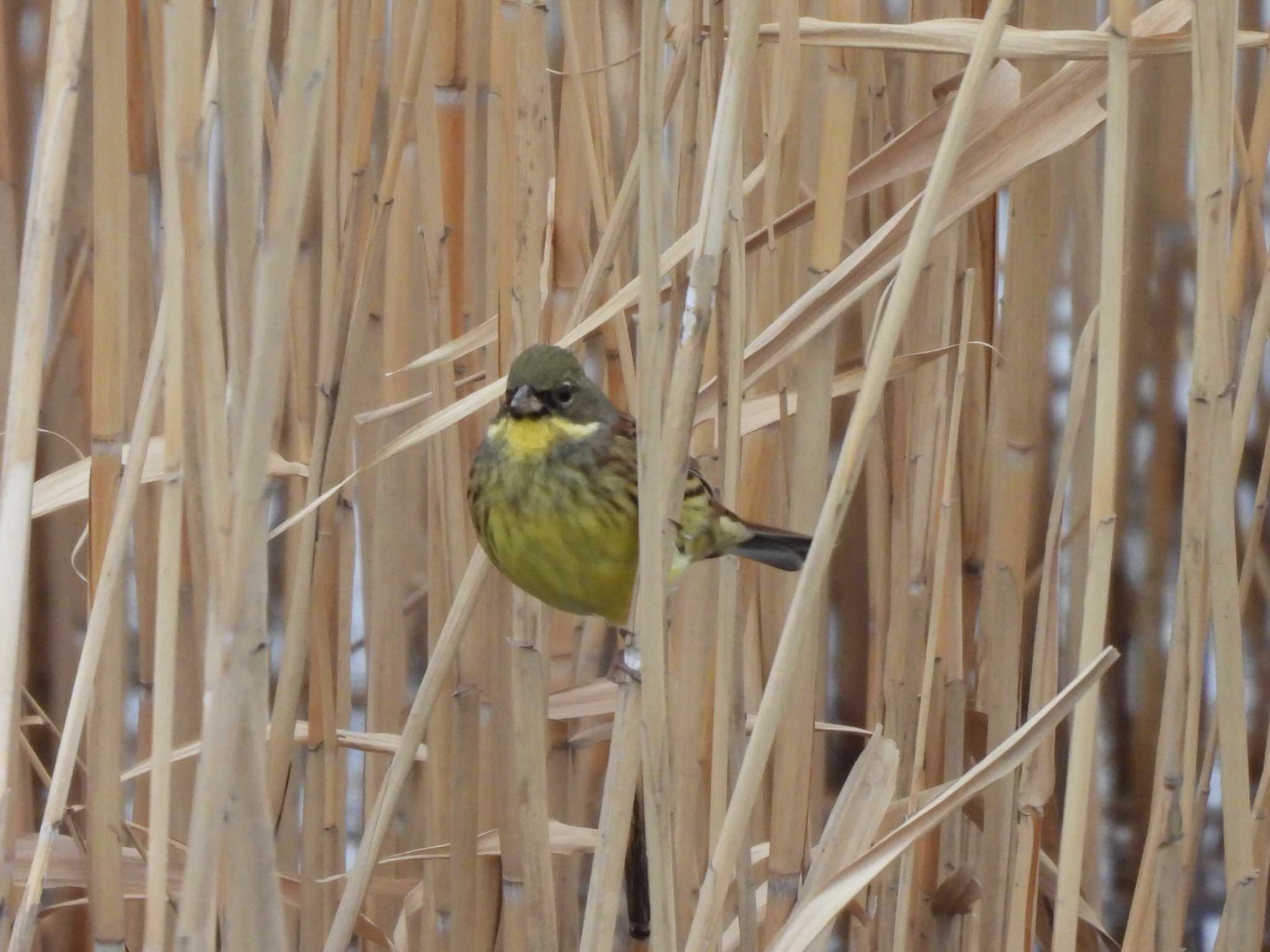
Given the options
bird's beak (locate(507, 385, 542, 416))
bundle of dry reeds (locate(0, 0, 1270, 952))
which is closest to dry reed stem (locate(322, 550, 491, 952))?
bundle of dry reeds (locate(0, 0, 1270, 952))

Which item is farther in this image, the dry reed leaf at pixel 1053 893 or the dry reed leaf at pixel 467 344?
the dry reed leaf at pixel 1053 893

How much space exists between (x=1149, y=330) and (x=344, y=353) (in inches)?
63.9

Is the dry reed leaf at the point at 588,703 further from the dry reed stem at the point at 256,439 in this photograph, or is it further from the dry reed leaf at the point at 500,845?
the dry reed stem at the point at 256,439

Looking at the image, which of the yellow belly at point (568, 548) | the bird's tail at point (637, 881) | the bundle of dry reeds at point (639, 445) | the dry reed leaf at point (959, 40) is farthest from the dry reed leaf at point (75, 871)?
the dry reed leaf at point (959, 40)

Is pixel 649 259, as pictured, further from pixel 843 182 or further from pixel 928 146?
pixel 928 146

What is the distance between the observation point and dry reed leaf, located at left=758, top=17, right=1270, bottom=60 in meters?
1.24

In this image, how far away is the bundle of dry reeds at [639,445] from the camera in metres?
1.03

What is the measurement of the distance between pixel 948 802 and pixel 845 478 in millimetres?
250

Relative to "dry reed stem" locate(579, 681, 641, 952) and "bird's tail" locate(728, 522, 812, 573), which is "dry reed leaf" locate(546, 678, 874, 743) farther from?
"dry reed stem" locate(579, 681, 641, 952)

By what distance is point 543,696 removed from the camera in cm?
140

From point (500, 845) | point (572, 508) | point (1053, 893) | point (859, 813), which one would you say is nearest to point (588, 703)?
point (500, 845)

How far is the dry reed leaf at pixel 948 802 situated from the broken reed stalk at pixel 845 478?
8cm

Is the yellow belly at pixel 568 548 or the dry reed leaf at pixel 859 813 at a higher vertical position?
the yellow belly at pixel 568 548

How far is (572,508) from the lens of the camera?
1.64 m
